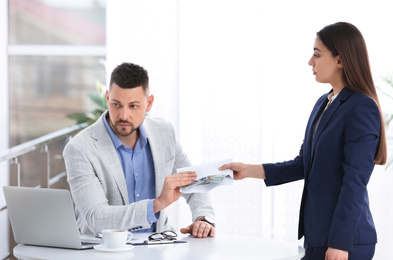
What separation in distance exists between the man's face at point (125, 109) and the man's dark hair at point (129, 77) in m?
0.02

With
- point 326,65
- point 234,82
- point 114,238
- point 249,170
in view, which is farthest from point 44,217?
point 234,82

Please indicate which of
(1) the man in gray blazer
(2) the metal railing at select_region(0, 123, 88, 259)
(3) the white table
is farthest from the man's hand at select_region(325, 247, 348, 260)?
(2) the metal railing at select_region(0, 123, 88, 259)

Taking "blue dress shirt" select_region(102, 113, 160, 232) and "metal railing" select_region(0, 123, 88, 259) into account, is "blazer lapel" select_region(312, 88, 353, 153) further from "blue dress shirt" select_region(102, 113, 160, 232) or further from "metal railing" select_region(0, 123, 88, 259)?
"metal railing" select_region(0, 123, 88, 259)

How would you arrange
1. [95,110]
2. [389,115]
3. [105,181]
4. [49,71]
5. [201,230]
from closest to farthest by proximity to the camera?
[201,230], [105,181], [389,115], [95,110], [49,71]

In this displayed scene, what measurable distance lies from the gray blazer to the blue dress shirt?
1.5 inches

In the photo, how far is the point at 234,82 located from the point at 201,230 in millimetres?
2627

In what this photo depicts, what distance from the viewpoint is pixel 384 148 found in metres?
2.18

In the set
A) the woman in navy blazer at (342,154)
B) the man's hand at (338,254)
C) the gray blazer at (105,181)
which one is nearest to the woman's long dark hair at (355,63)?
the woman in navy blazer at (342,154)

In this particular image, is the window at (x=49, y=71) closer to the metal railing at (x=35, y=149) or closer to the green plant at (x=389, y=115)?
the metal railing at (x=35, y=149)

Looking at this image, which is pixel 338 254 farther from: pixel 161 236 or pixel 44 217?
pixel 44 217

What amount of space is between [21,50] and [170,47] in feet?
5.82

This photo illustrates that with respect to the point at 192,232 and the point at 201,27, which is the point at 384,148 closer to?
the point at 192,232

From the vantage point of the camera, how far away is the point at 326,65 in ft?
7.34

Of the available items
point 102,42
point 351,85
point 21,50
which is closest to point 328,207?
point 351,85
